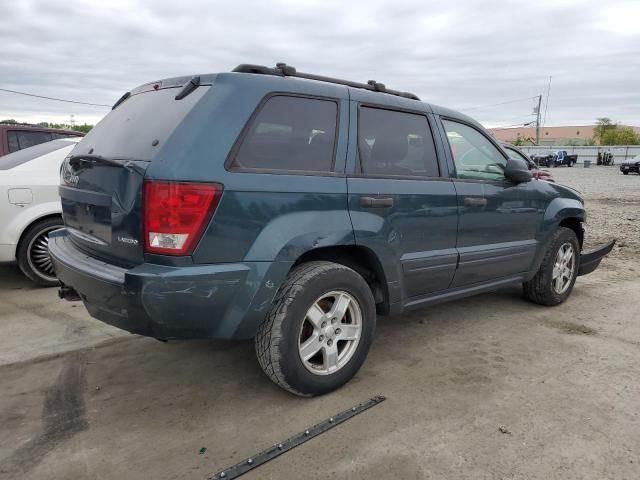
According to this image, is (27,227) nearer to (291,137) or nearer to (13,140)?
(13,140)

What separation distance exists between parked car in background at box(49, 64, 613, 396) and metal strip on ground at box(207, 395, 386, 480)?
23 cm

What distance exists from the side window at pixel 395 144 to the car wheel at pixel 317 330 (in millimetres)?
764

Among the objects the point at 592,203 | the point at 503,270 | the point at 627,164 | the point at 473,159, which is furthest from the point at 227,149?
the point at 627,164

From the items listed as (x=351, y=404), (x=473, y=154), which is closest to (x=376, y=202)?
(x=351, y=404)

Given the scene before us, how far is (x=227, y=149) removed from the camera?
2561 millimetres

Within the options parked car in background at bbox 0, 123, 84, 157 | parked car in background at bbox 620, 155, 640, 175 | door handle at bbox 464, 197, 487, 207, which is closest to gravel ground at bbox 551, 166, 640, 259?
door handle at bbox 464, 197, 487, 207

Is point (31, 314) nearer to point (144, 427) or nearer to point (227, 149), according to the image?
point (144, 427)

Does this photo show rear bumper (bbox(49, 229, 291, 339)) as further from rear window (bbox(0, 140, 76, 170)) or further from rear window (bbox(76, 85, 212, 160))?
rear window (bbox(0, 140, 76, 170))

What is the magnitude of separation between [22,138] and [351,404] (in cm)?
689

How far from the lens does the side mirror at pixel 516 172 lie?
13.1 ft

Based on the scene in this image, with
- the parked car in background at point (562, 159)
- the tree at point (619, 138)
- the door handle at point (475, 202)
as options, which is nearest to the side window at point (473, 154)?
the door handle at point (475, 202)

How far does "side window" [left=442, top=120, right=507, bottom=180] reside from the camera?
3.81 meters

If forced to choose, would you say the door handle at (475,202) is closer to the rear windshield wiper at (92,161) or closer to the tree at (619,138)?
the rear windshield wiper at (92,161)

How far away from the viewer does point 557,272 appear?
189 inches
